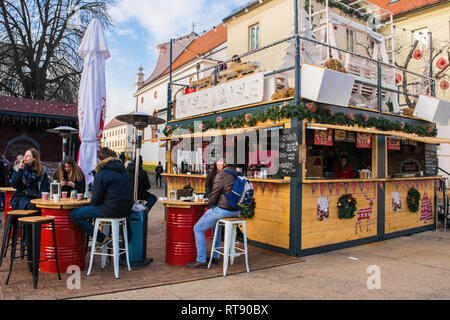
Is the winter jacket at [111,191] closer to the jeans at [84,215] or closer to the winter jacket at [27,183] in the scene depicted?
the jeans at [84,215]

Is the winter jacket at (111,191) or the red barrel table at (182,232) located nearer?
the winter jacket at (111,191)

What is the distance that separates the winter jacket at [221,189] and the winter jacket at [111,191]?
47.3 inches

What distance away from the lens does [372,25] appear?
12727 mm

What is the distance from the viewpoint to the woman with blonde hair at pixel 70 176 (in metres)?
6.29

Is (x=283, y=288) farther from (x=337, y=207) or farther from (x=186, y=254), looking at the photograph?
(x=337, y=207)

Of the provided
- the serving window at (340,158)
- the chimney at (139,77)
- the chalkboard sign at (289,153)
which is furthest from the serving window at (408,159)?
the chimney at (139,77)

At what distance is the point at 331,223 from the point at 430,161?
490 cm

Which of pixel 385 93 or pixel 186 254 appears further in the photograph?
pixel 385 93

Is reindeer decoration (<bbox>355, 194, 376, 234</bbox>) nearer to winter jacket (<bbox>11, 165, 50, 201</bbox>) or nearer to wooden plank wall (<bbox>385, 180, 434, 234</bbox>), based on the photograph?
wooden plank wall (<bbox>385, 180, 434, 234</bbox>)

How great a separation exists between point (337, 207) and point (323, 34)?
534cm

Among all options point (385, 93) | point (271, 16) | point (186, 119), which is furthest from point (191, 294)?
point (271, 16)

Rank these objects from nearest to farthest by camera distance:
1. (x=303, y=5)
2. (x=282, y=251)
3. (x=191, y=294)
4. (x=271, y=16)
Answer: (x=191, y=294)
(x=282, y=251)
(x=303, y=5)
(x=271, y=16)

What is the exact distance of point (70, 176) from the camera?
20.7 feet

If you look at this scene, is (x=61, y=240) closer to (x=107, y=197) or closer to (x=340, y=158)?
(x=107, y=197)
